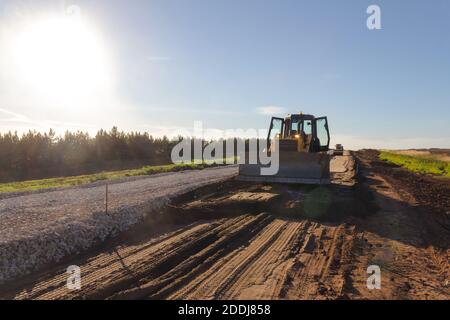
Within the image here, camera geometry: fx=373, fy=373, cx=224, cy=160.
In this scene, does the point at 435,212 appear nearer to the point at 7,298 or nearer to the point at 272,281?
the point at 272,281

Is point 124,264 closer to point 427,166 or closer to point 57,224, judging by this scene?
point 57,224

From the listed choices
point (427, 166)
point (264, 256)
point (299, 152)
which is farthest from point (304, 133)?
point (427, 166)

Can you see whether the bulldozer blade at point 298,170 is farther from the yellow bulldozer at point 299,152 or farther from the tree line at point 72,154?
the tree line at point 72,154

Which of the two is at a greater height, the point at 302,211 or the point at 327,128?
the point at 327,128

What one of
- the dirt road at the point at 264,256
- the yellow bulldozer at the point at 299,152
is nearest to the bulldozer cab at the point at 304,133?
the yellow bulldozer at the point at 299,152

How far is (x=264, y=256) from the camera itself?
21.4 feet

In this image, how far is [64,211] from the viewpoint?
31.9 ft

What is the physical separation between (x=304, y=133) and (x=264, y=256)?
10.4m

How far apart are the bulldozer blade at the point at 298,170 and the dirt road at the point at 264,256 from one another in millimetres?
2439
